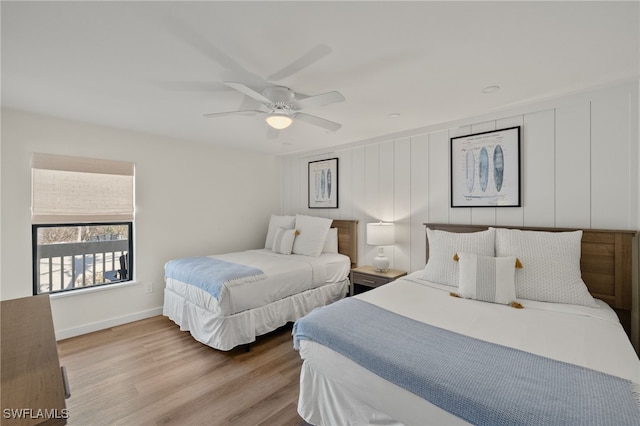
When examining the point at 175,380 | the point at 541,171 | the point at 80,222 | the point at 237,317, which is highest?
the point at 541,171

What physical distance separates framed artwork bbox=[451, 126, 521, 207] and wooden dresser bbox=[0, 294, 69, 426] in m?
3.27

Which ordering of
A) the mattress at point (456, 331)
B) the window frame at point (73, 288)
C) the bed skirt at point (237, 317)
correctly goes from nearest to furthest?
the mattress at point (456, 331), the bed skirt at point (237, 317), the window frame at point (73, 288)

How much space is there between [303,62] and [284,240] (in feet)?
8.65

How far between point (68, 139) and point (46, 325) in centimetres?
266

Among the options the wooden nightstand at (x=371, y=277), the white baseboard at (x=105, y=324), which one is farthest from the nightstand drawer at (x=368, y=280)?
the white baseboard at (x=105, y=324)

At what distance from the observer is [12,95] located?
2.40m

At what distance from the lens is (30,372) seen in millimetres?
929

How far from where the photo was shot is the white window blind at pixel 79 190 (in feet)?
9.61

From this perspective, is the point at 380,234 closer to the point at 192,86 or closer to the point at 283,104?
the point at 283,104

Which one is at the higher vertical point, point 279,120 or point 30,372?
point 279,120

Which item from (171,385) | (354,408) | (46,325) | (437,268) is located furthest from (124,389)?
(437,268)

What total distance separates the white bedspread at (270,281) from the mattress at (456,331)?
1.13 m

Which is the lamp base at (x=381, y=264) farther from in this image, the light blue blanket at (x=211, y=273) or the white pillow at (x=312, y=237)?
the light blue blanket at (x=211, y=273)

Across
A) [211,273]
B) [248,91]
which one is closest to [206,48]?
[248,91]
